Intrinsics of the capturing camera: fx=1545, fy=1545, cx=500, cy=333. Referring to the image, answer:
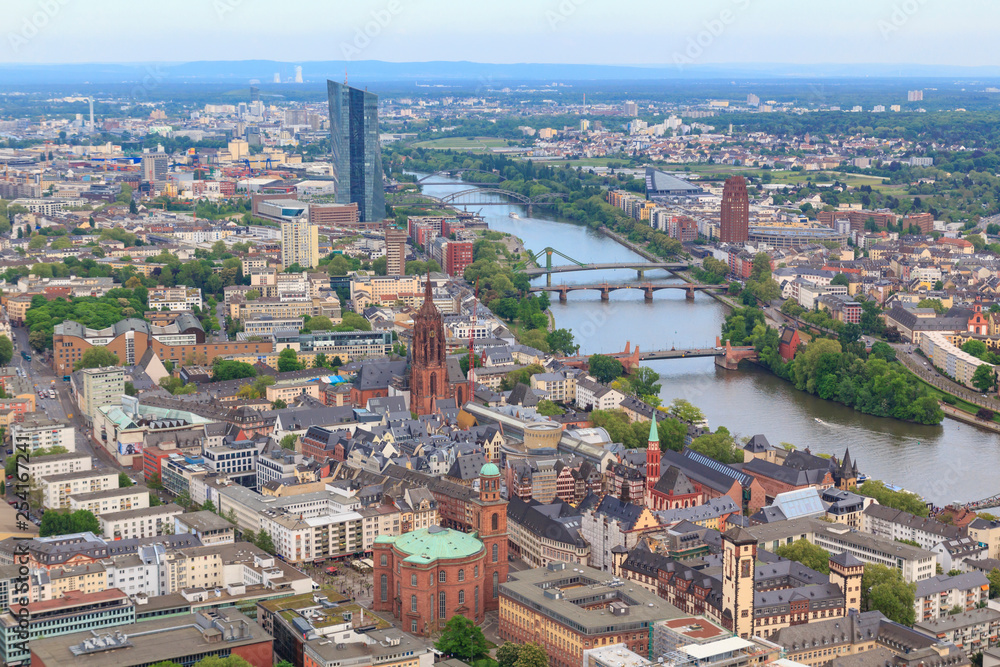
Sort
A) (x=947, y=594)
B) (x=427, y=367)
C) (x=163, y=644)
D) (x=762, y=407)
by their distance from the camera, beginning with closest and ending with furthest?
(x=163, y=644)
(x=947, y=594)
(x=427, y=367)
(x=762, y=407)

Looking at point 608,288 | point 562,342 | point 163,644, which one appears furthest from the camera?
point 608,288

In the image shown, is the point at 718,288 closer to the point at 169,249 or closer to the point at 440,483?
the point at 169,249

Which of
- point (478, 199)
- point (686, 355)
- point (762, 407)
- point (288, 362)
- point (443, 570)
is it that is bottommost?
point (478, 199)

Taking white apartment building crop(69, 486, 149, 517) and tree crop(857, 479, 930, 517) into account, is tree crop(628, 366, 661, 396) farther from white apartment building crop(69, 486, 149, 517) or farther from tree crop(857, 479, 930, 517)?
white apartment building crop(69, 486, 149, 517)

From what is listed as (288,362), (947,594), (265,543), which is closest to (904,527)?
(947,594)

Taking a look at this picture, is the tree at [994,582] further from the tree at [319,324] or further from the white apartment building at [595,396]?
the tree at [319,324]

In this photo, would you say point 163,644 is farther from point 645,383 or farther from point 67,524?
point 645,383

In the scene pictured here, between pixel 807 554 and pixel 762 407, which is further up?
pixel 807 554
